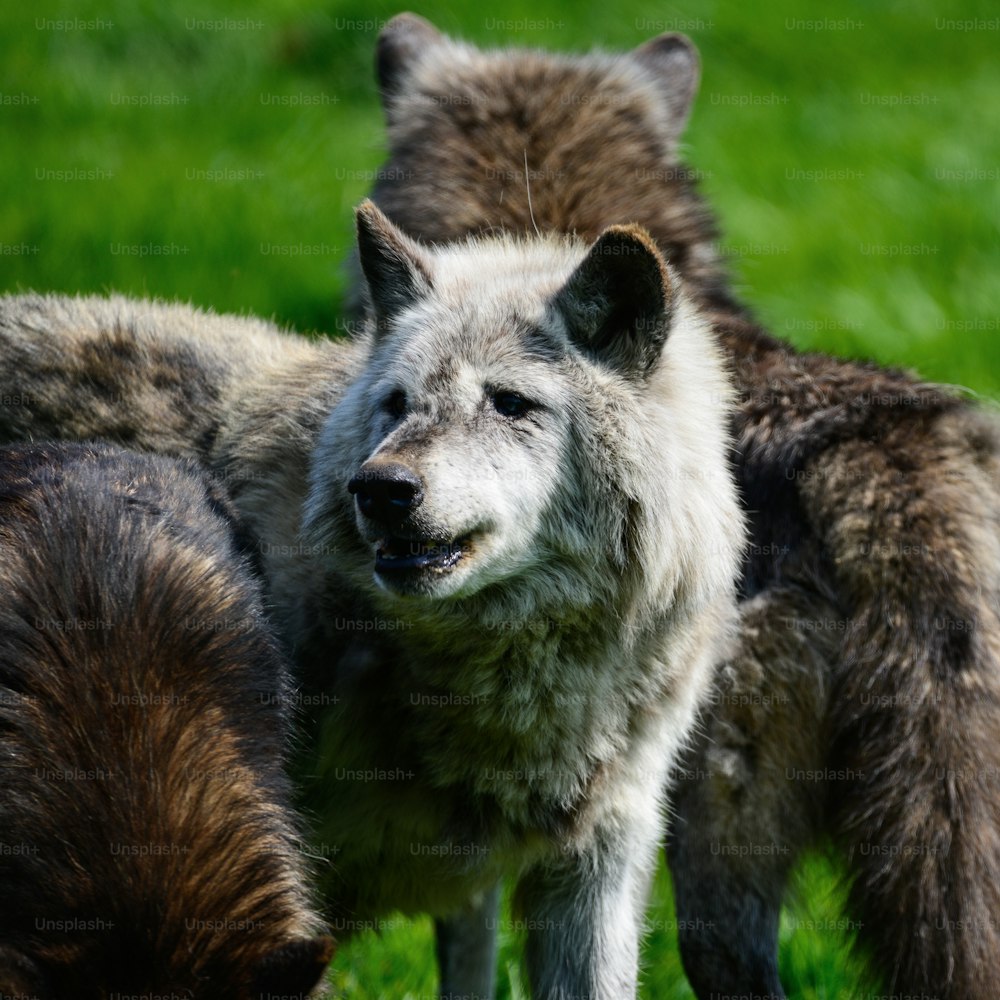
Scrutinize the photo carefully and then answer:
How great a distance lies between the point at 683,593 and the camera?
4.23 metres

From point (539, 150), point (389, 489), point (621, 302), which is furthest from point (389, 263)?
point (539, 150)

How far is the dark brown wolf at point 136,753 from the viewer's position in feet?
10.7

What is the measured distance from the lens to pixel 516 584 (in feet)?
13.4

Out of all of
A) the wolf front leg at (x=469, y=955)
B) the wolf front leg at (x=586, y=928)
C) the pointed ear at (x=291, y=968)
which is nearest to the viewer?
the pointed ear at (x=291, y=968)

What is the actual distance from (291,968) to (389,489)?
1.19m

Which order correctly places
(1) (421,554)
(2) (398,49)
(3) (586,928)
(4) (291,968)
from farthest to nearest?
(2) (398,49) → (3) (586,928) → (1) (421,554) → (4) (291,968)

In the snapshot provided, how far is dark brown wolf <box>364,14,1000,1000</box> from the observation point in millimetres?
4520

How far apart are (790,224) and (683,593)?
300 inches

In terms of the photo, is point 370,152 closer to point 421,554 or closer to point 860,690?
point 860,690

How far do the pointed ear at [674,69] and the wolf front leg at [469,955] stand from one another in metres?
3.78

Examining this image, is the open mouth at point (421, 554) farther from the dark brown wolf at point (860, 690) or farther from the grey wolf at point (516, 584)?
the dark brown wolf at point (860, 690)

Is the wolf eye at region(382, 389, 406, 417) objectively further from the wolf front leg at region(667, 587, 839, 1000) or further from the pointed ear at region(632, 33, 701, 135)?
the pointed ear at region(632, 33, 701, 135)

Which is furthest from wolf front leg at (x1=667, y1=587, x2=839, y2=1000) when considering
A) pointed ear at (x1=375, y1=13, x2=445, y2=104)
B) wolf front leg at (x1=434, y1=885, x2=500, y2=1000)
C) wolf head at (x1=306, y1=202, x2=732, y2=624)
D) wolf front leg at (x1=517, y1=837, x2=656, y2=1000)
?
pointed ear at (x1=375, y1=13, x2=445, y2=104)

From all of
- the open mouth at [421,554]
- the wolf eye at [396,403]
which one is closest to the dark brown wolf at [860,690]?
the open mouth at [421,554]
